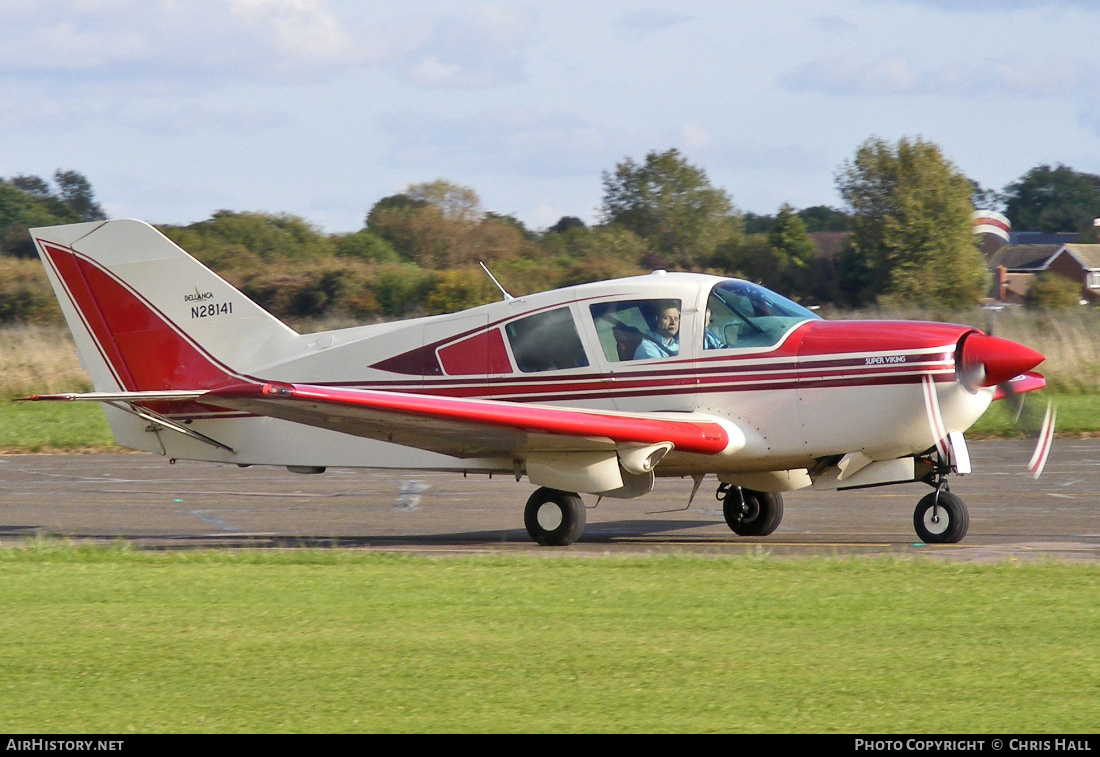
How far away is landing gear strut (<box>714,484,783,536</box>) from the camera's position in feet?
37.2

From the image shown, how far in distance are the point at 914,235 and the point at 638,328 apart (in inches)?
1506

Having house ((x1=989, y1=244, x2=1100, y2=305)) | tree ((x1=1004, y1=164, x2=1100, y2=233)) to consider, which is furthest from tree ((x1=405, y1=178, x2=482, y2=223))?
tree ((x1=1004, y1=164, x2=1100, y2=233))

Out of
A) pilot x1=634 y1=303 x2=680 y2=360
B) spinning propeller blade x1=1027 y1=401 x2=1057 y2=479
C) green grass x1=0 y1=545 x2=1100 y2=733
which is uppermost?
pilot x1=634 y1=303 x2=680 y2=360

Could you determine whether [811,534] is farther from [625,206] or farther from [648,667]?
[625,206]

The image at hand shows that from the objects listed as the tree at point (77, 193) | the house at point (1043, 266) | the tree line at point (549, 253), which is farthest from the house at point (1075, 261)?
the tree at point (77, 193)

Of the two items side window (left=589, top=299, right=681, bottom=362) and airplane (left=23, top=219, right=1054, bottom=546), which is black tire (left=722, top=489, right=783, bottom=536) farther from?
side window (left=589, top=299, right=681, bottom=362)

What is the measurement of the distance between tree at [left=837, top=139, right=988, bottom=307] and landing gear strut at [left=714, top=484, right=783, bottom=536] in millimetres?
34069

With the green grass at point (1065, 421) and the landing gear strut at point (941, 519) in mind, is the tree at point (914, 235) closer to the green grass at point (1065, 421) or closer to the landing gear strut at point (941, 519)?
the green grass at point (1065, 421)

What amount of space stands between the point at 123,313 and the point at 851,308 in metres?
35.4

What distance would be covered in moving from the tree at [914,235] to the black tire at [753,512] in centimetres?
3407

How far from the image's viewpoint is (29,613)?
283 inches

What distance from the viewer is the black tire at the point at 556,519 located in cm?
1068

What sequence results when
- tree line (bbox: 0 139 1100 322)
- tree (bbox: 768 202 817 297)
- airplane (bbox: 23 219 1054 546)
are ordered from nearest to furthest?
1. airplane (bbox: 23 219 1054 546)
2. tree line (bbox: 0 139 1100 322)
3. tree (bbox: 768 202 817 297)

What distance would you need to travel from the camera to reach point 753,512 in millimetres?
11367
